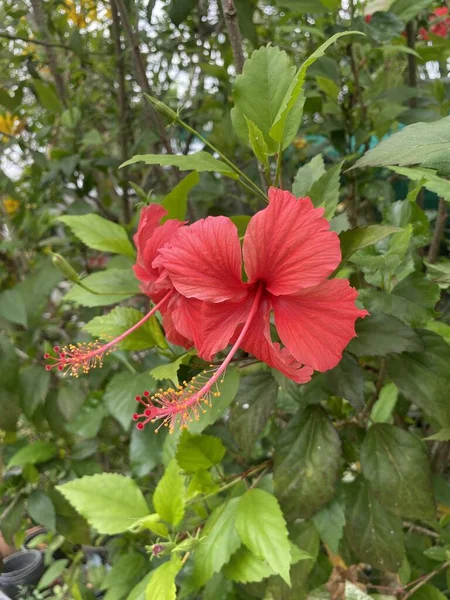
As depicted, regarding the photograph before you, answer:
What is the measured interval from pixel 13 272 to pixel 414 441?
1.14 meters

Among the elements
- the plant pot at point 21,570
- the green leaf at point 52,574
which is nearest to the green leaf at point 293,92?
the green leaf at point 52,574

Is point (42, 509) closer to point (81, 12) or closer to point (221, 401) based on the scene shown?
point (221, 401)

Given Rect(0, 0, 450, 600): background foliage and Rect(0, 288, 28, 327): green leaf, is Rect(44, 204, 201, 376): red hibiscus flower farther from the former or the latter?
Rect(0, 288, 28, 327): green leaf

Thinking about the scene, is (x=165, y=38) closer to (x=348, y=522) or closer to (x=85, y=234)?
(x=85, y=234)

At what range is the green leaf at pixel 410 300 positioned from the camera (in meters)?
0.64

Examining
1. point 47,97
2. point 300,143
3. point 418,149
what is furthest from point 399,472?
point 300,143

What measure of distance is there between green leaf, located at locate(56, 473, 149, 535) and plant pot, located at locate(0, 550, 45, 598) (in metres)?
1.01

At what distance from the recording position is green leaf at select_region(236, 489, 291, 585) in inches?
24.1

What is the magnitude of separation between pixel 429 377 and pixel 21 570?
155 cm

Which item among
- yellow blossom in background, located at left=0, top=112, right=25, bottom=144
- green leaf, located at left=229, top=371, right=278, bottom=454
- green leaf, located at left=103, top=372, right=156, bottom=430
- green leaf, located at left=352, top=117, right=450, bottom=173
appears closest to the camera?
green leaf, located at left=352, top=117, right=450, bottom=173

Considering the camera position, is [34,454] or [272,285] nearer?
[272,285]

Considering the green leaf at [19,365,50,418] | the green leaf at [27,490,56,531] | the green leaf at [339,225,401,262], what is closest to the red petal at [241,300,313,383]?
the green leaf at [339,225,401,262]

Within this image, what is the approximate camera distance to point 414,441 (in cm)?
72

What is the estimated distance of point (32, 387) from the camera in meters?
1.15
